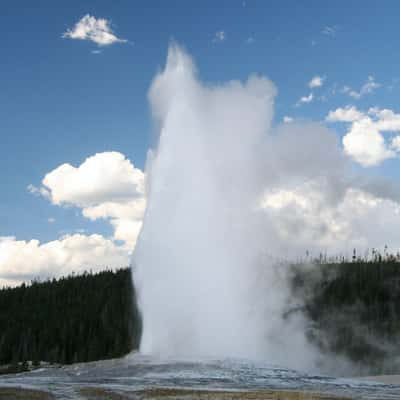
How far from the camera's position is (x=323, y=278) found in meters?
116

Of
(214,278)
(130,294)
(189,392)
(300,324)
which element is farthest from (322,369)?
(189,392)

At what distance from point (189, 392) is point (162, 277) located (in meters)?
23.8

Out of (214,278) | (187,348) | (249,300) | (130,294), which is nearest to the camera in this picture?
(187,348)

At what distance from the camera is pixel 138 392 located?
29.9m

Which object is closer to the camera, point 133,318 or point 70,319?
point 133,318

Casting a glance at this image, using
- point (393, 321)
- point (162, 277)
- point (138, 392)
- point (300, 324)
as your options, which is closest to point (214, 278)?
point (162, 277)

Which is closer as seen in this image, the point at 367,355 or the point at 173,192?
the point at 173,192

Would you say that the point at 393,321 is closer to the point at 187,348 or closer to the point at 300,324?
the point at 300,324

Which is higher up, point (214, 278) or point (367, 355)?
point (214, 278)

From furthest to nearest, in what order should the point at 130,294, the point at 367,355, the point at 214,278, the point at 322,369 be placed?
1. the point at 130,294
2. the point at 367,355
3. the point at 322,369
4. the point at 214,278

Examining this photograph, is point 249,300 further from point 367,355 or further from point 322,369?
point 367,355

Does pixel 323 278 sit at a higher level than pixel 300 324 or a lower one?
higher

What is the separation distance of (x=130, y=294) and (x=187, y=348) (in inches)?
2467

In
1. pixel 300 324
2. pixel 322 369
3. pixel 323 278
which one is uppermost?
→ pixel 323 278
